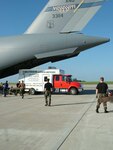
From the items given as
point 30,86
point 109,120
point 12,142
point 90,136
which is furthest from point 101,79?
point 30,86

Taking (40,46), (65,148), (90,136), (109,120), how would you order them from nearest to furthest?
(65,148), (90,136), (109,120), (40,46)

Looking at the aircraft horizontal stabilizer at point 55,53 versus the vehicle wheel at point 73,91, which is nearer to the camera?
the aircraft horizontal stabilizer at point 55,53

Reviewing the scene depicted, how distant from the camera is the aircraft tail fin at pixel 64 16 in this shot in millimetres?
22297

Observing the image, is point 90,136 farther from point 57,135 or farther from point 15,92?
point 15,92

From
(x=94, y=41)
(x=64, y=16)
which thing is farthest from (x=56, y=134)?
(x=64, y=16)

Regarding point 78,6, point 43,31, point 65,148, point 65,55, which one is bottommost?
point 65,148

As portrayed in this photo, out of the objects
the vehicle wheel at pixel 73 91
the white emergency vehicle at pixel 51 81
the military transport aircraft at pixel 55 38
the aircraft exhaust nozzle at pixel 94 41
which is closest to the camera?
the aircraft exhaust nozzle at pixel 94 41

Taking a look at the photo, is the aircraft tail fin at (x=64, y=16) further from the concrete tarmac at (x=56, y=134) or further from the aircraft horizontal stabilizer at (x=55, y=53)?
the concrete tarmac at (x=56, y=134)

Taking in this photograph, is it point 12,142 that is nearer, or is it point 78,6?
point 12,142

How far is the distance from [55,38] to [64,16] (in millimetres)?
1911

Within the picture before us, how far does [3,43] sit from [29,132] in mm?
15091

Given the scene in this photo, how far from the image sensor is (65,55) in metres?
23.0

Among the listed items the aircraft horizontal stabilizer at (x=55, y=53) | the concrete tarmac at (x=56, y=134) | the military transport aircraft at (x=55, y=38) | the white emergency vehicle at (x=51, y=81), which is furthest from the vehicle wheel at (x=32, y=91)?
the concrete tarmac at (x=56, y=134)

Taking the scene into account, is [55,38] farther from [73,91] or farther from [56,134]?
[56,134]
